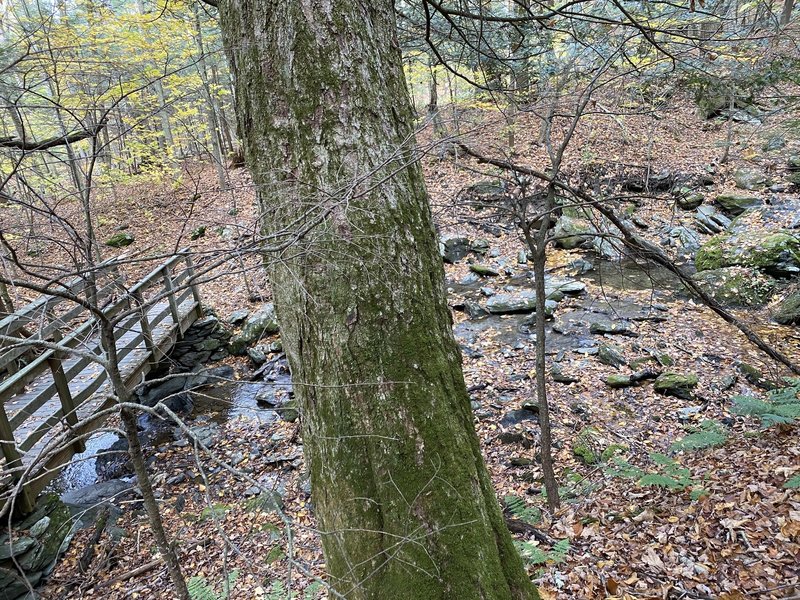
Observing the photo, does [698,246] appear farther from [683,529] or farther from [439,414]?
[439,414]

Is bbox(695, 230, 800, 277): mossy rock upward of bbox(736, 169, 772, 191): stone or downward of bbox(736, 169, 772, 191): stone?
downward

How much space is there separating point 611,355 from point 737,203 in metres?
7.81

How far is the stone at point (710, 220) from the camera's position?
11.2 m

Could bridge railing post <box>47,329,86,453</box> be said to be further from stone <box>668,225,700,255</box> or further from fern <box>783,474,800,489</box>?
stone <box>668,225,700,255</box>

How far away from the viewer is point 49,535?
4.59 metres

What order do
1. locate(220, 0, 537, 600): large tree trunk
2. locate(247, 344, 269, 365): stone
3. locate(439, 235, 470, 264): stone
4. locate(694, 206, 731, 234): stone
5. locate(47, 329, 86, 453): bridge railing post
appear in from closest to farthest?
1. locate(220, 0, 537, 600): large tree trunk
2. locate(47, 329, 86, 453): bridge railing post
3. locate(247, 344, 269, 365): stone
4. locate(694, 206, 731, 234): stone
5. locate(439, 235, 470, 264): stone

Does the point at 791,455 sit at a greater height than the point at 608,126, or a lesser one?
lesser

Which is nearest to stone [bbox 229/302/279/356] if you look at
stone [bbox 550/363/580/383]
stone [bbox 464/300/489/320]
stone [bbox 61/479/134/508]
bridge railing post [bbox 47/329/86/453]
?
stone [bbox 61/479/134/508]

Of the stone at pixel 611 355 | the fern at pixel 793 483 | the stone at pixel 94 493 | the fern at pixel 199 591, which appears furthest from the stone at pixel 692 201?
the stone at pixel 94 493

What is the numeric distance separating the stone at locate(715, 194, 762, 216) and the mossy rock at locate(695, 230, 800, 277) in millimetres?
2532

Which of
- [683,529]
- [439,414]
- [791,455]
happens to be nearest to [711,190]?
[791,455]

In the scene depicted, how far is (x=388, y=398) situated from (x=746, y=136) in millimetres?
16939

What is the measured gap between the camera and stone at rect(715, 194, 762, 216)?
11.5 metres

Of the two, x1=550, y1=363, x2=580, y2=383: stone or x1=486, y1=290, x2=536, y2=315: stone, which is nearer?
x1=550, y1=363, x2=580, y2=383: stone
